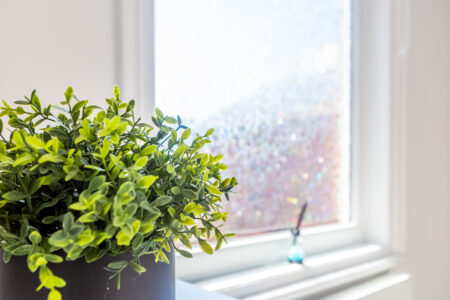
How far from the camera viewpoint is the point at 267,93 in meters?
1.37

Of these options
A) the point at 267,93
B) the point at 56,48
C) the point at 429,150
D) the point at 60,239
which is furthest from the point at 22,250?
the point at 429,150

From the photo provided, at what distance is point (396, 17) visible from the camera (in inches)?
64.6

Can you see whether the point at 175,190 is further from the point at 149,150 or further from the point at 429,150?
the point at 429,150

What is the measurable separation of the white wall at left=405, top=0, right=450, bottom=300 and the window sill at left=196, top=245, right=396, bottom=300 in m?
0.27

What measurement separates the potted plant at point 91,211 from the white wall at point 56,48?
303 millimetres

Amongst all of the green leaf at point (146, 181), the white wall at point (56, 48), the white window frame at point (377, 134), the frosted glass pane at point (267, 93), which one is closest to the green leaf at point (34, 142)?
the green leaf at point (146, 181)

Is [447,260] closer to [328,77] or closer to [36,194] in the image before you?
[328,77]

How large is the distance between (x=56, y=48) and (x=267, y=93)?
734mm

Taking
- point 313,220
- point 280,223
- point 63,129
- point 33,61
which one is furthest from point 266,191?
point 63,129

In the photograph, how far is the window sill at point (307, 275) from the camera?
1132mm

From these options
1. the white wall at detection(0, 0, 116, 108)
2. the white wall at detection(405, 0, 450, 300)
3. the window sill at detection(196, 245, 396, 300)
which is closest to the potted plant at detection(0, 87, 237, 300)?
the white wall at detection(0, 0, 116, 108)

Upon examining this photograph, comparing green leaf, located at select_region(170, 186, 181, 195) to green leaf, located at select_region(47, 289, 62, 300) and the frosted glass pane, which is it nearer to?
green leaf, located at select_region(47, 289, 62, 300)

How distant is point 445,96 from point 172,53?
138 cm

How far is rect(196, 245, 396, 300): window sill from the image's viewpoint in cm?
113
